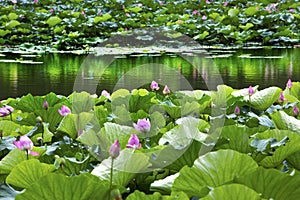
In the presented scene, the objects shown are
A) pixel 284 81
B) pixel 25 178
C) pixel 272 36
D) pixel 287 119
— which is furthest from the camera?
pixel 272 36

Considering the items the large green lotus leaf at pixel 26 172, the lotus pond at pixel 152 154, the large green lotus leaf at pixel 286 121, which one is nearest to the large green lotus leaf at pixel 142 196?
the lotus pond at pixel 152 154

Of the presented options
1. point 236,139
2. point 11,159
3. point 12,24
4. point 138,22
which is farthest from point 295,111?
point 138,22

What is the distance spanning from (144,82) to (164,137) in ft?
8.60

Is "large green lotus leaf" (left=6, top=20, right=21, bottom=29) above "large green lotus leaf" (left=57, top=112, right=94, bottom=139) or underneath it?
above

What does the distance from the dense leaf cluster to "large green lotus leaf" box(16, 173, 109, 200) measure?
686 cm

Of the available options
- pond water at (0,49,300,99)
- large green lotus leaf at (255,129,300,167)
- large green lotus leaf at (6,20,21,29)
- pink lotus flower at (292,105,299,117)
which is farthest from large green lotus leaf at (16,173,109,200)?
large green lotus leaf at (6,20,21,29)

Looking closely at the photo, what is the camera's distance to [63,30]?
27.1 ft

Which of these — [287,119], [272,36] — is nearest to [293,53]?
[272,36]

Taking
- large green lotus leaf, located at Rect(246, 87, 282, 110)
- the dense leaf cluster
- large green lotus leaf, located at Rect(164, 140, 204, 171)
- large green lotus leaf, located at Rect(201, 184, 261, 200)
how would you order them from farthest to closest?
the dense leaf cluster → large green lotus leaf, located at Rect(246, 87, 282, 110) → large green lotus leaf, located at Rect(164, 140, 204, 171) → large green lotus leaf, located at Rect(201, 184, 261, 200)

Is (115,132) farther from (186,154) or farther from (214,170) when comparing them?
(214,170)

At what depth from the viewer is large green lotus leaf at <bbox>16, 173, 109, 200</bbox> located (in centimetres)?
83

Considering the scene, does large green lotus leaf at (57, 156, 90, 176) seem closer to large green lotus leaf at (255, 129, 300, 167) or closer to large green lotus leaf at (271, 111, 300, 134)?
large green lotus leaf at (255, 129, 300, 167)

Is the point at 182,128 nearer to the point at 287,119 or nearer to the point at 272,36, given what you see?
the point at 287,119

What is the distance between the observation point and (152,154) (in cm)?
112
